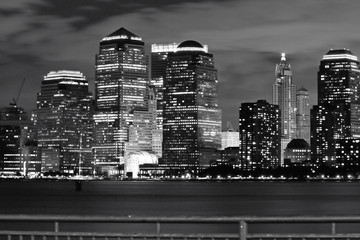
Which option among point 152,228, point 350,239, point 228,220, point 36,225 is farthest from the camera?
point 36,225

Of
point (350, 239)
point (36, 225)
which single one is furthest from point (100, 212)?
point (350, 239)

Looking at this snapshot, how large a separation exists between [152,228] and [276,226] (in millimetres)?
11577

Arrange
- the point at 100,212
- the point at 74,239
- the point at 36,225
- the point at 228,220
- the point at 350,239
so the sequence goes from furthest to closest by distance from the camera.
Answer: the point at 100,212
the point at 36,225
the point at 74,239
the point at 350,239
the point at 228,220

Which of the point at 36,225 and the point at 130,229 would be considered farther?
the point at 36,225

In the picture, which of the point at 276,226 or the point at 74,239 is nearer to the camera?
the point at 74,239

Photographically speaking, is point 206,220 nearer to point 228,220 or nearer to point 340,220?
point 228,220

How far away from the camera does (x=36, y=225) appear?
64438mm

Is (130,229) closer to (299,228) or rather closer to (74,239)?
(74,239)

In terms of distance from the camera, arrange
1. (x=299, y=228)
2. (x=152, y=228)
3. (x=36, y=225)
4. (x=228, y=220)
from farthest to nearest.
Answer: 1. (x=36, y=225)
2. (x=299, y=228)
3. (x=152, y=228)
4. (x=228, y=220)

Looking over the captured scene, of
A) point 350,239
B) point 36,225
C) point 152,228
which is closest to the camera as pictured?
point 350,239

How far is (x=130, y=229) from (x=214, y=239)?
45.2m

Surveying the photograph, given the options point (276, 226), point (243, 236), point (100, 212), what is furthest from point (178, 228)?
point (243, 236)

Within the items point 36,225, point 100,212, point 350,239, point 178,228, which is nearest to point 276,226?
point 178,228

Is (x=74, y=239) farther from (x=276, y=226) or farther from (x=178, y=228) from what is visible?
(x=276, y=226)
